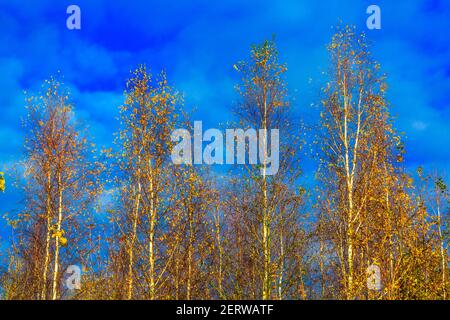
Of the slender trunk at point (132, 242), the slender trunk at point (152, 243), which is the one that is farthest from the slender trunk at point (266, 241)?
the slender trunk at point (132, 242)

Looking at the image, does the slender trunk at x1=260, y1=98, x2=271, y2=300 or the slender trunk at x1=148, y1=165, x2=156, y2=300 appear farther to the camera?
the slender trunk at x1=260, y1=98, x2=271, y2=300

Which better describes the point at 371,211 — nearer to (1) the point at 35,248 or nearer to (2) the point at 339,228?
(2) the point at 339,228

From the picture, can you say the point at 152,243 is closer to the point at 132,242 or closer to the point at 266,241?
the point at 132,242

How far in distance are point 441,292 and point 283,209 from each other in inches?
272

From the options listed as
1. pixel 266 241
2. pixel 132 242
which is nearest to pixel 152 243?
pixel 132 242

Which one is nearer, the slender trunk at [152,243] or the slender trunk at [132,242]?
the slender trunk at [152,243]

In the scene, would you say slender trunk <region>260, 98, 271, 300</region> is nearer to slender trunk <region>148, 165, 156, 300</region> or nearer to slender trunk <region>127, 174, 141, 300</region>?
slender trunk <region>148, 165, 156, 300</region>

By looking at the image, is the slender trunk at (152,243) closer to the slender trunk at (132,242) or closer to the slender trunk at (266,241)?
the slender trunk at (132,242)

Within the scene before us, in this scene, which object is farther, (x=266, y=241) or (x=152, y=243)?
(x=266, y=241)

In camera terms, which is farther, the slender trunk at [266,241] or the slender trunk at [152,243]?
the slender trunk at [266,241]

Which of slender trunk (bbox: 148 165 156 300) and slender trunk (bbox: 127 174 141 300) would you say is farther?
slender trunk (bbox: 127 174 141 300)

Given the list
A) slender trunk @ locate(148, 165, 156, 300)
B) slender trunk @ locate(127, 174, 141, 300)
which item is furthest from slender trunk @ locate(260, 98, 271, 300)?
slender trunk @ locate(127, 174, 141, 300)

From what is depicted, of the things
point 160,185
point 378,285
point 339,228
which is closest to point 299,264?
point 339,228
